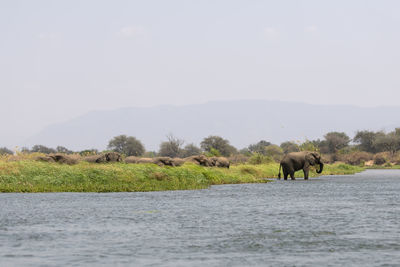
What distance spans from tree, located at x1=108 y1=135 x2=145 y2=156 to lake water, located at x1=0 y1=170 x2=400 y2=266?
90.4 m

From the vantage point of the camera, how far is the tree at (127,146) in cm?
11956

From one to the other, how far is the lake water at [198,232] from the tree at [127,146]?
90.4 m

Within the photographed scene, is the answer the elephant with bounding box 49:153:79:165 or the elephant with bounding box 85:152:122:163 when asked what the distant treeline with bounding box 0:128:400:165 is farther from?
the elephant with bounding box 49:153:79:165

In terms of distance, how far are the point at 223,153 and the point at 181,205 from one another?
90497mm

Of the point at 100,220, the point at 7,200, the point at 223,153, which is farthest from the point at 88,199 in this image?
the point at 223,153

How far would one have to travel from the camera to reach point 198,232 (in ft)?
59.0

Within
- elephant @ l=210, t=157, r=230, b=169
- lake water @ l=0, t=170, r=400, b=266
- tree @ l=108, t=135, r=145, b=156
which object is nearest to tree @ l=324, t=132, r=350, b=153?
tree @ l=108, t=135, r=145, b=156

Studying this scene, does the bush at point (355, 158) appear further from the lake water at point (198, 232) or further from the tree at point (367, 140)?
the lake water at point (198, 232)

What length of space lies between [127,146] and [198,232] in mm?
103415

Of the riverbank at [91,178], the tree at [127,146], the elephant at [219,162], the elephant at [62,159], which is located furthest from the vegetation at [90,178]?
the tree at [127,146]

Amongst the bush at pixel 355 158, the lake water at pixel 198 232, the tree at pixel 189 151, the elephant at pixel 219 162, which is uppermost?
the tree at pixel 189 151

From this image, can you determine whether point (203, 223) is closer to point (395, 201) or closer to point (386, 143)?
point (395, 201)

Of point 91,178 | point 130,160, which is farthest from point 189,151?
point 91,178

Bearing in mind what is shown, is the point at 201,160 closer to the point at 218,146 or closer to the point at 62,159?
the point at 62,159
